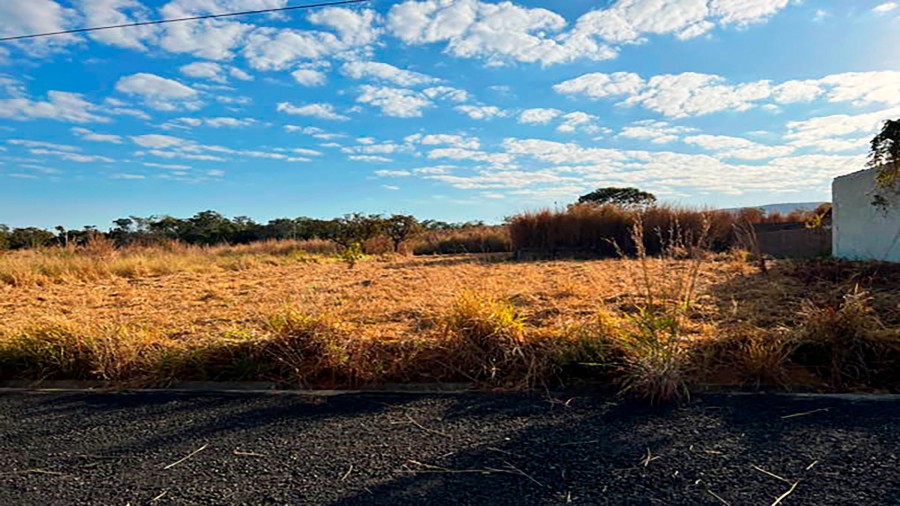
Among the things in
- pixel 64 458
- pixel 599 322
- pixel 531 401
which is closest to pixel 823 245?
pixel 599 322

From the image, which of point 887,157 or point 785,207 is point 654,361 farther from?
point 785,207

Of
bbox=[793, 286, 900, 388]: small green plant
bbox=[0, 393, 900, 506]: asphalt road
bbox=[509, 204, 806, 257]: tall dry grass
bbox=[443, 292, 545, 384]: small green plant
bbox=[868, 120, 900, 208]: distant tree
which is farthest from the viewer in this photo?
bbox=[509, 204, 806, 257]: tall dry grass

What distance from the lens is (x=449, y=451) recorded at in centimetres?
215

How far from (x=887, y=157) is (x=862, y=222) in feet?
7.86

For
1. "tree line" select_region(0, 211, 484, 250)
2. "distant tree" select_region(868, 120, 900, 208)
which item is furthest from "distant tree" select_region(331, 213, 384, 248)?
"distant tree" select_region(868, 120, 900, 208)

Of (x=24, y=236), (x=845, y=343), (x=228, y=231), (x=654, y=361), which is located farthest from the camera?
(x=228, y=231)

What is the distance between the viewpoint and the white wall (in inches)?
324

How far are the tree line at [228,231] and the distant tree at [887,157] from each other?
1413 cm

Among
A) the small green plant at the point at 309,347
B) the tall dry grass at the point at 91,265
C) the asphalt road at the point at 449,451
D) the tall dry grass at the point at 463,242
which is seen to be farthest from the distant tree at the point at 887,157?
the tall dry grass at the point at 91,265

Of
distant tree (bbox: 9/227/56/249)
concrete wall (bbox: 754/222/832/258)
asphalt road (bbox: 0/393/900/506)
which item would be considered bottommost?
asphalt road (bbox: 0/393/900/506)

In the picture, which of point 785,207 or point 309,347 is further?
point 785,207

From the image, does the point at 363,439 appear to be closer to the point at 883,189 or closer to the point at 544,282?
the point at 544,282

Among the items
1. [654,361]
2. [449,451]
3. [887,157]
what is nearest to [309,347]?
[449,451]

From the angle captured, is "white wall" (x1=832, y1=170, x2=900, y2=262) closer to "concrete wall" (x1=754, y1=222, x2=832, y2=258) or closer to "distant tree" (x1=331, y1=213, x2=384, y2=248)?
"concrete wall" (x1=754, y1=222, x2=832, y2=258)
